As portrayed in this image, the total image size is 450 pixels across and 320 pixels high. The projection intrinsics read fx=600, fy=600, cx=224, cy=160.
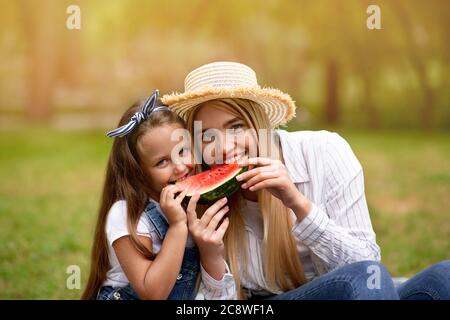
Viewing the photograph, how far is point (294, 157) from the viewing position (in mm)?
3078

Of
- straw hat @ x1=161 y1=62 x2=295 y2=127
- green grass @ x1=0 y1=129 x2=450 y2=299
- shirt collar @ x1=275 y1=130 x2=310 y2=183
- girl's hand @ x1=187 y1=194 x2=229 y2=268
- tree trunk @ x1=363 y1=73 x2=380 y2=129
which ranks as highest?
straw hat @ x1=161 y1=62 x2=295 y2=127

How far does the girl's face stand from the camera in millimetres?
2902

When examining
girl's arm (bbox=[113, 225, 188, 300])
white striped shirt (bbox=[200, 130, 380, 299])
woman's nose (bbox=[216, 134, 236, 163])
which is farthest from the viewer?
woman's nose (bbox=[216, 134, 236, 163])

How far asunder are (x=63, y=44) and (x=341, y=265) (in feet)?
32.7

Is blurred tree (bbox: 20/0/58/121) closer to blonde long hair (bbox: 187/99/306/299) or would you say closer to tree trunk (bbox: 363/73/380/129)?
tree trunk (bbox: 363/73/380/129)

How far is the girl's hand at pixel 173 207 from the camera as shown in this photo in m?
2.67

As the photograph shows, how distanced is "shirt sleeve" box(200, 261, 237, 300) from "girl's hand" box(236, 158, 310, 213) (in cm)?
50

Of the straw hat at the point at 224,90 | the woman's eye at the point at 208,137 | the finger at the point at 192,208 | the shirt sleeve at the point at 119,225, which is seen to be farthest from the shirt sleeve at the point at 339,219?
the shirt sleeve at the point at 119,225

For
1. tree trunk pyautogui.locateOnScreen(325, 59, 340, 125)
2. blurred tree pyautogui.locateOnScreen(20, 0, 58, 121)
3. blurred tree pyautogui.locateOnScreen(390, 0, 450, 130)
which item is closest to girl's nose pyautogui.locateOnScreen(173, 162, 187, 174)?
blurred tree pyautogui.locateOnScreen(20, 0, 58, 121)

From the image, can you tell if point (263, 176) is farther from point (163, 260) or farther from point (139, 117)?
point (139, 117)
